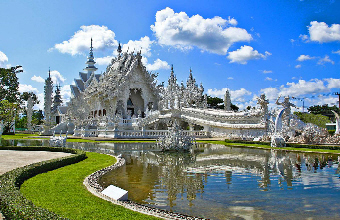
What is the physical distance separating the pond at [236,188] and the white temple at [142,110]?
56.2 ft

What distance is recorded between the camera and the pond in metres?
6.04

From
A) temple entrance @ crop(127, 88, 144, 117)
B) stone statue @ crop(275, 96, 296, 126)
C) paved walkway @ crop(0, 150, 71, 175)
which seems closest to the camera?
paved walkway @ crop(0, 150, 71, 175)

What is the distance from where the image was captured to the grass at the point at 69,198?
5418 mm

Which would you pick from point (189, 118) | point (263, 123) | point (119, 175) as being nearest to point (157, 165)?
point (119, 175)

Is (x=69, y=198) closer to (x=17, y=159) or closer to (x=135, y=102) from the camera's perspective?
(x=17, y=159)

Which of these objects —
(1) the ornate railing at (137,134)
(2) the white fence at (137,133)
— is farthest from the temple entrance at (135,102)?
(1) the ornate railing at (137,134)

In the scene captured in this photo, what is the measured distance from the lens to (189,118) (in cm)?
3453

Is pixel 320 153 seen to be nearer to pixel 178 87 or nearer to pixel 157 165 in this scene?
pixel 157 165

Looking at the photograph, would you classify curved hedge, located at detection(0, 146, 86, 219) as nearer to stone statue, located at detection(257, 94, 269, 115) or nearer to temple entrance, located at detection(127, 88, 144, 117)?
stone statue, located at detection(257, 94, 269, 115)

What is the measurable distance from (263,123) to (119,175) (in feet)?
69.8

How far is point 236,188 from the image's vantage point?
794cm

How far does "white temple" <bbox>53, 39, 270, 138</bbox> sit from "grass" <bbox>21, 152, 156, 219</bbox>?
19928 millimetres

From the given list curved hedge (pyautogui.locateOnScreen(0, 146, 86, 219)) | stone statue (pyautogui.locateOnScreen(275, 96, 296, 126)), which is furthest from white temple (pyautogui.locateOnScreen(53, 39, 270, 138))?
curved hedge (pyautogui.locateOnScreen(0, 146, 86, 219))

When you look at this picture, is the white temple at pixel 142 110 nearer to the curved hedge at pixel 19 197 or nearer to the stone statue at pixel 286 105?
the stone statue at pixel 286 105
